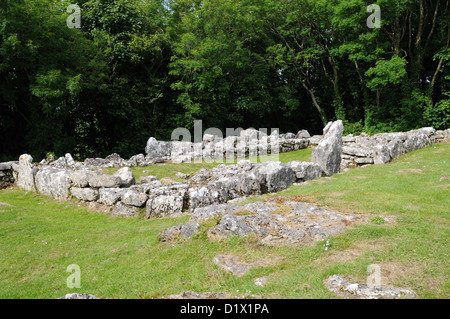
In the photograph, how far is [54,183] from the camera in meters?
14.2

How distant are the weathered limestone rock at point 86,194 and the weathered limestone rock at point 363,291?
34.8 ft

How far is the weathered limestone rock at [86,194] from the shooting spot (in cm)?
1283

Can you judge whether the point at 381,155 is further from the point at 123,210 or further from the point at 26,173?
the point at 26,173

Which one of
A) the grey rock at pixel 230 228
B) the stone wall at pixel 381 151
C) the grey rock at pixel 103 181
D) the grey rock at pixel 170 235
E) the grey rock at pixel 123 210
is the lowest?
the grey rock at pixel 123 210

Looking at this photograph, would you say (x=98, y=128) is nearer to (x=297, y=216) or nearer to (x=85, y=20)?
(x=85, y=20)

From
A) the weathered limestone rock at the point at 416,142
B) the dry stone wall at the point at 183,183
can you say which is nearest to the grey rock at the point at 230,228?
the dry stone wall at the point at 183,183

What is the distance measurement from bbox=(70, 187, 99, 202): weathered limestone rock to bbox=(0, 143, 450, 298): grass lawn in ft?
4.53

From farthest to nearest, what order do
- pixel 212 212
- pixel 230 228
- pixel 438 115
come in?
pixel 438 115, pixel 212 212, pixel 230 228

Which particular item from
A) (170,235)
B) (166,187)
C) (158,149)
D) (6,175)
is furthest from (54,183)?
(158,149)

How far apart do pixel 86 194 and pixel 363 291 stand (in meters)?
11.5

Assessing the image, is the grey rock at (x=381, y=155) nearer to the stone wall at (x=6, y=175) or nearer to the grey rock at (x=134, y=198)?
the grey rock at (x=134, y=198)

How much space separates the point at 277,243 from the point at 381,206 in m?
3.74
